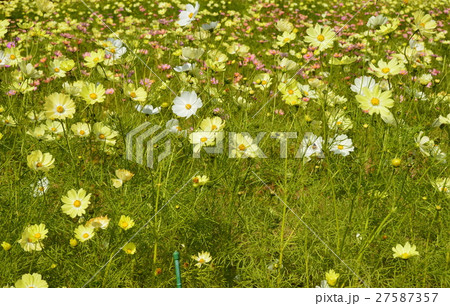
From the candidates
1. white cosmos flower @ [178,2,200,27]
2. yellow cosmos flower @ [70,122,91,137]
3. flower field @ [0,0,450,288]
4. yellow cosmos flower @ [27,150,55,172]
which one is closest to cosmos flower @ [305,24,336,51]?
flower field @ [0,0,450,288]

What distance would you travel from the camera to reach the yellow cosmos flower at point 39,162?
1113 mm

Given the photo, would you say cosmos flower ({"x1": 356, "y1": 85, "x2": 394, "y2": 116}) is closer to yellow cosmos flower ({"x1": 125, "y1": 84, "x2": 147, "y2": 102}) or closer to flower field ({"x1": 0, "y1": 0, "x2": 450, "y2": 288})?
flower field ({"x1": 0, "y1": 0, "x2": 450, "y2": 288})

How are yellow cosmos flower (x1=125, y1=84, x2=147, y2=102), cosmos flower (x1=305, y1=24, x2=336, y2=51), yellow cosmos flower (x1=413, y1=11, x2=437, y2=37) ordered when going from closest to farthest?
yellow cosmos flower (x1=413, y1=11, x2=437, y2=37)
yellow cosmos flower (x1=125, y1=84, x2=147, y2=102)
cosmos flower (x1=305, y1=24, x2=336, y2=51)

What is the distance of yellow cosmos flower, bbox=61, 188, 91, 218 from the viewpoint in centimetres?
114

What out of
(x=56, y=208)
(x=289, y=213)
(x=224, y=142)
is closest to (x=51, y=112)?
(x=56, y=208)

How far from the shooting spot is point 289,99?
130cm

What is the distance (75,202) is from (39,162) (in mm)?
152

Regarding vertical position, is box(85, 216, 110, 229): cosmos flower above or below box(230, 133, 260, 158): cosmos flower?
below

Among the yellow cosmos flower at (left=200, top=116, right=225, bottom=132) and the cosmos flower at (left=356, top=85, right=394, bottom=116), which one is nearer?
the cosmos flower at (left=356, top=85, right=394, bottom=116)

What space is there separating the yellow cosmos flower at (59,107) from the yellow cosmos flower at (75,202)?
0.25 metres

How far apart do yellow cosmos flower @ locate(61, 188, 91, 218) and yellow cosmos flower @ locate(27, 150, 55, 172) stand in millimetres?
94

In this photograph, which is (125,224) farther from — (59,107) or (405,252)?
(405,252)

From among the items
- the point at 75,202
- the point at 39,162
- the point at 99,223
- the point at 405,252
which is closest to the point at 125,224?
the point at 99,223
